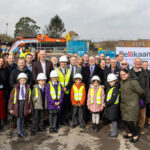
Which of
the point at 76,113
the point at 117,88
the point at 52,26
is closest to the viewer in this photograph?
the point at 117,88

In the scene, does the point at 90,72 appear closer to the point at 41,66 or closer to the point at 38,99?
the point at 41,66

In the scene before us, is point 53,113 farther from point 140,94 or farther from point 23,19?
point 23,19

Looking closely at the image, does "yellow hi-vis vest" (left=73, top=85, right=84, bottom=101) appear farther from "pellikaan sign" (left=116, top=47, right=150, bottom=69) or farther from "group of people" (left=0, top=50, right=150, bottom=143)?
"pellikaan sign" (left=116, top=47, right=150, bottom=69)

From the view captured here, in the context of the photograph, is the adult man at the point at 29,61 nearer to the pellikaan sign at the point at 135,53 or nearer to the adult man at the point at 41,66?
the adult man at the point at 41,66

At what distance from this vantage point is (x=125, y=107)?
463 cm

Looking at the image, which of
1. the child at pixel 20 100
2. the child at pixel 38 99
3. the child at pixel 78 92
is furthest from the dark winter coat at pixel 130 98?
the child at pixel 20 100

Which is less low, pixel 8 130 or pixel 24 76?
pixel 24 76

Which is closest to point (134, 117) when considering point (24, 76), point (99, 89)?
point (99, 89)

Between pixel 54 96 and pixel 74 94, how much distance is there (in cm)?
66

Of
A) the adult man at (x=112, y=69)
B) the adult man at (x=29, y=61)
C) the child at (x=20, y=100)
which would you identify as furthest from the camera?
the adult man at (x=112, y=69)

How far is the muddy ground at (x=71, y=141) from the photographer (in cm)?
440

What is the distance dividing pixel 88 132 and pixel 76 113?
705 mm

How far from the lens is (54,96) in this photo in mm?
5133

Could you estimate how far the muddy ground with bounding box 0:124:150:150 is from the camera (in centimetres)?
440
